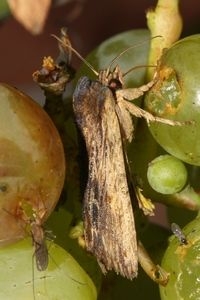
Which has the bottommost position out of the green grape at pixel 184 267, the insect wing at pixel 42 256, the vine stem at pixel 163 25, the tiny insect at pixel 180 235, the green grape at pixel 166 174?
the green grape at pixel 184 267

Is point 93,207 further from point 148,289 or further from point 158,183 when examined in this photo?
point 148,289

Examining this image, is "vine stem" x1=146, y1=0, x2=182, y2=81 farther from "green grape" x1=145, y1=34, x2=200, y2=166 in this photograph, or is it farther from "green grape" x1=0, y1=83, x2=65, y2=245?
"green grape" x1=0, y1=83, x2=65, y2=245

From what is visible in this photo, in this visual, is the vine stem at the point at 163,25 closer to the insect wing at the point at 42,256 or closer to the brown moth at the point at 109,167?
the brown moth at the point at 109,167

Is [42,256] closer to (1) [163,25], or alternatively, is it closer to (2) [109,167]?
(2) [109,167]

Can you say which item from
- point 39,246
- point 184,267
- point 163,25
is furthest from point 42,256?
point 163,25

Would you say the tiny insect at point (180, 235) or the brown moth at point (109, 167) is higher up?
the brown moth at point (109, 167)

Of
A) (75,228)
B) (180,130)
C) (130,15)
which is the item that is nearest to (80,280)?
(75,228)

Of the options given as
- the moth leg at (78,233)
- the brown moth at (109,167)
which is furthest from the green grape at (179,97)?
the moth leg at (78,233)

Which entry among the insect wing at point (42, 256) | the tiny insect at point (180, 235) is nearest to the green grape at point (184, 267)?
the tiny insect at point (180, 235)
